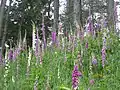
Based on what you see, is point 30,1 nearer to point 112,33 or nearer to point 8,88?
point 112,33

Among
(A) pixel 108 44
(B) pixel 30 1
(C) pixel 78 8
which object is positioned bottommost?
(A) pixel 108 44

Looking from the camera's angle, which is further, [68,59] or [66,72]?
[68,59]

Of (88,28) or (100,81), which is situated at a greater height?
(88,28)

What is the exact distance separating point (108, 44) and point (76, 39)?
658 millimetres

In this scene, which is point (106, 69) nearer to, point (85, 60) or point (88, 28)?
point (85, 60)

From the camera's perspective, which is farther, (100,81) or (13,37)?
(13,37)

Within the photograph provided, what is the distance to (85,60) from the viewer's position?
20.8 ft

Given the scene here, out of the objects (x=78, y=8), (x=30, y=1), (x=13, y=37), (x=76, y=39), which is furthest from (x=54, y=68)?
(x=30, y=1)

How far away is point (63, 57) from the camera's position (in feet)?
20.4

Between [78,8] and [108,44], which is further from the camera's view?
[78,8]

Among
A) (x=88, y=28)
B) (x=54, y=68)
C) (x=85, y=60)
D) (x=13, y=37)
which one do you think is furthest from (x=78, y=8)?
(x=13, y=37)

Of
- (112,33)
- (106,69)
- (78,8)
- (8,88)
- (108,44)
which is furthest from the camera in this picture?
(78,8)

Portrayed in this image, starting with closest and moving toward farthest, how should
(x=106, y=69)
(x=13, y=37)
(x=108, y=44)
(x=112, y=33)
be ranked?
(x=106, y=69)
(x=108, y=44)
(x=112, y=33)
(x=13, y=37)

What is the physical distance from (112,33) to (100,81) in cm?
251
